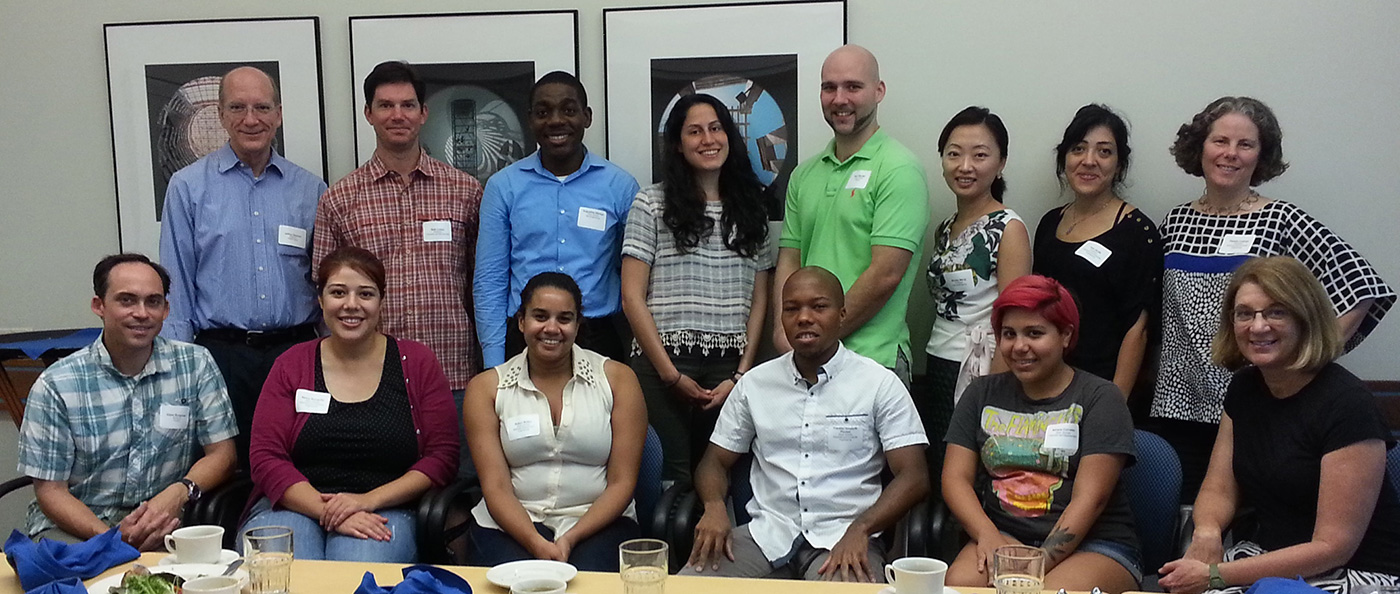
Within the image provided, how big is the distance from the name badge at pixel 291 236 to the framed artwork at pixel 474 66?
589 millimetres

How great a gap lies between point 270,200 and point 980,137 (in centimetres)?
247

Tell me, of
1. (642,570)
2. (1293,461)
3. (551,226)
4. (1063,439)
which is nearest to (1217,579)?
(1293,461)

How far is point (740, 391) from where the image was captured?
302cm

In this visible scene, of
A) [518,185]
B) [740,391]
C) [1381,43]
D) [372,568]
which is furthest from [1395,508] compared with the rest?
[518,185]

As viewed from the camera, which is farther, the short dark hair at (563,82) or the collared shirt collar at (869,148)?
the short dark hair at (563,82)

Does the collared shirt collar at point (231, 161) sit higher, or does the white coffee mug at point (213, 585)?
the collared shirt collar at point (231, 161)

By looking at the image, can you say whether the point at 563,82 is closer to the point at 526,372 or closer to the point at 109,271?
the point at 526,372

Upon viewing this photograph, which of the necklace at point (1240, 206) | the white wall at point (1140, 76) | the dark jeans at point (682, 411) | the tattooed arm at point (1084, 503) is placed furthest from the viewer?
the white wall at point (1140, 76)

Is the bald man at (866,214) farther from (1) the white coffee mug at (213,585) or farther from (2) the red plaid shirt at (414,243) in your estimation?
(1) the white coffee mug at (213,585)

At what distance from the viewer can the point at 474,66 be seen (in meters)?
3.97

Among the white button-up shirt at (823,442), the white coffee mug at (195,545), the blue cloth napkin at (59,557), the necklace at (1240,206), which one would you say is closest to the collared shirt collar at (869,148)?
the white button-up shirt at (823,442)

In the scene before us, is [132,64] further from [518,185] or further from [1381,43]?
[1381,43]

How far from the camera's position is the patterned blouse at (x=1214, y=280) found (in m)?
3.08

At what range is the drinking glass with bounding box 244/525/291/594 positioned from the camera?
186 centimetres
